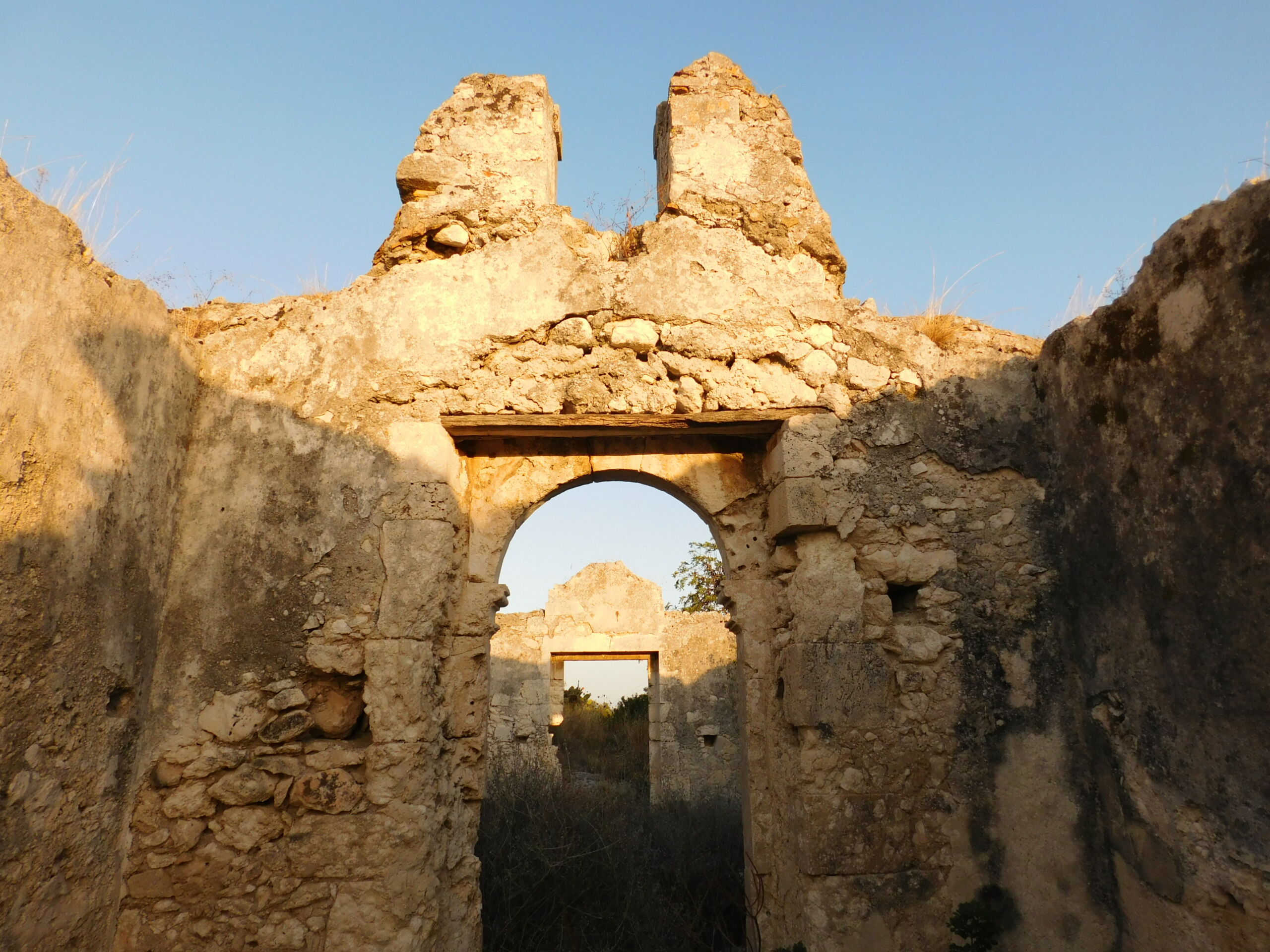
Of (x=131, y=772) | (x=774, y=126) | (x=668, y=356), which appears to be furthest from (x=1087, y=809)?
(x=131, y=772)

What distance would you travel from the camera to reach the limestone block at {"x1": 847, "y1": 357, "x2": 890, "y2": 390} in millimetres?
3725

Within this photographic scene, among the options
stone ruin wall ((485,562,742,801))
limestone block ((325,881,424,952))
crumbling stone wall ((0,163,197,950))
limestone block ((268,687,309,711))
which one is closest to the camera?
crumbling stone wall ((0,163,197,950))

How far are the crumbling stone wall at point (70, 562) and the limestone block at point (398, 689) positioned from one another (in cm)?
92

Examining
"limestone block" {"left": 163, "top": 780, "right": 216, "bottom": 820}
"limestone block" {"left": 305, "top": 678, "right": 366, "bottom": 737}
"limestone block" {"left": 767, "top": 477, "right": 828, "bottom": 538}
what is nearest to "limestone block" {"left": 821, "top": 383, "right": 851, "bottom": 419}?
"limestone block" {"left": 767, "top": 477, "right": 828, "bottom": 538}

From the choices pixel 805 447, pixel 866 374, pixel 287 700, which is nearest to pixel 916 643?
pixel 805 447

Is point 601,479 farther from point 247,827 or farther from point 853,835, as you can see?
point 247,827

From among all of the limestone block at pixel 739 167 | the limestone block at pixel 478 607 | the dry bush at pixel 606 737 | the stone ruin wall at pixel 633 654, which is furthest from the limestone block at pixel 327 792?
the dry bush at pixel 606 737

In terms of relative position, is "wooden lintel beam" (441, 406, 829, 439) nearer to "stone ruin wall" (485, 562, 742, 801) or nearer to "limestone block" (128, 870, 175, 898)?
"limestone block" (128, 870, 175, 898)

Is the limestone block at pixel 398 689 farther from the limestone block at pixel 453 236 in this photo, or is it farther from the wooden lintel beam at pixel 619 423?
the limestone block at pixel 453 236

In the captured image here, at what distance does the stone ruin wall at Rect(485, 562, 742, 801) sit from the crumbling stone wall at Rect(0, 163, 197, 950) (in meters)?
7.50

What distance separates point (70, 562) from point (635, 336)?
2.43 m

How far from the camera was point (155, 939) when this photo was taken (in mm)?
2992

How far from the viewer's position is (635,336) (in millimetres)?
3701

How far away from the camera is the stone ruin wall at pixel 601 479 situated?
106 inches
